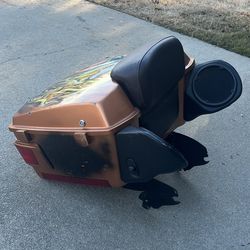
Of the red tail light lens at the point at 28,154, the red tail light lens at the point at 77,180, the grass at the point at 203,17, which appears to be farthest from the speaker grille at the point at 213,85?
the grass at the point at 203,17

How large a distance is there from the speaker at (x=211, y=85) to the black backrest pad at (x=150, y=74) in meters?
0.25

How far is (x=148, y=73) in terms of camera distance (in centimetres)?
193

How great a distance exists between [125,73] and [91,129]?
1.02 feet

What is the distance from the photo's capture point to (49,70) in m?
3.84

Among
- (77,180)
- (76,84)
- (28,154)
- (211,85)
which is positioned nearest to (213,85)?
(211,85)

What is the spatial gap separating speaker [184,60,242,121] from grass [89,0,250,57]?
5.96 feet

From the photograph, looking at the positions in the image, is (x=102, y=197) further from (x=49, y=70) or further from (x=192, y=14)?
(x=192, y=14)

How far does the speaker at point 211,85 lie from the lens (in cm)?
236

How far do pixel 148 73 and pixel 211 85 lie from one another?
0.61m

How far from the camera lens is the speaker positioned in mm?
2355

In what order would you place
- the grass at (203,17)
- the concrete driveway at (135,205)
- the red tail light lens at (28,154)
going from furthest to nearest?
the grass at (203,17) → the red tail light lens at (28,154) → the concrete driveway at (135,205)

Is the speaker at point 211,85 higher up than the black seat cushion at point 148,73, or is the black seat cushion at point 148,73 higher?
the black seat cushion at point 148,73

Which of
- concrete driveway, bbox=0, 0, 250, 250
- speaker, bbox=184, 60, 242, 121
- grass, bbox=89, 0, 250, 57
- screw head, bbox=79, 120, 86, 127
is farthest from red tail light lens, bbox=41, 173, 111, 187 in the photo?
grass, bbox=89, 0, 250, 57

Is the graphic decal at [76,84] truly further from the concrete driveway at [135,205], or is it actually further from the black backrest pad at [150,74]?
the concrete driveway at [135,205]
